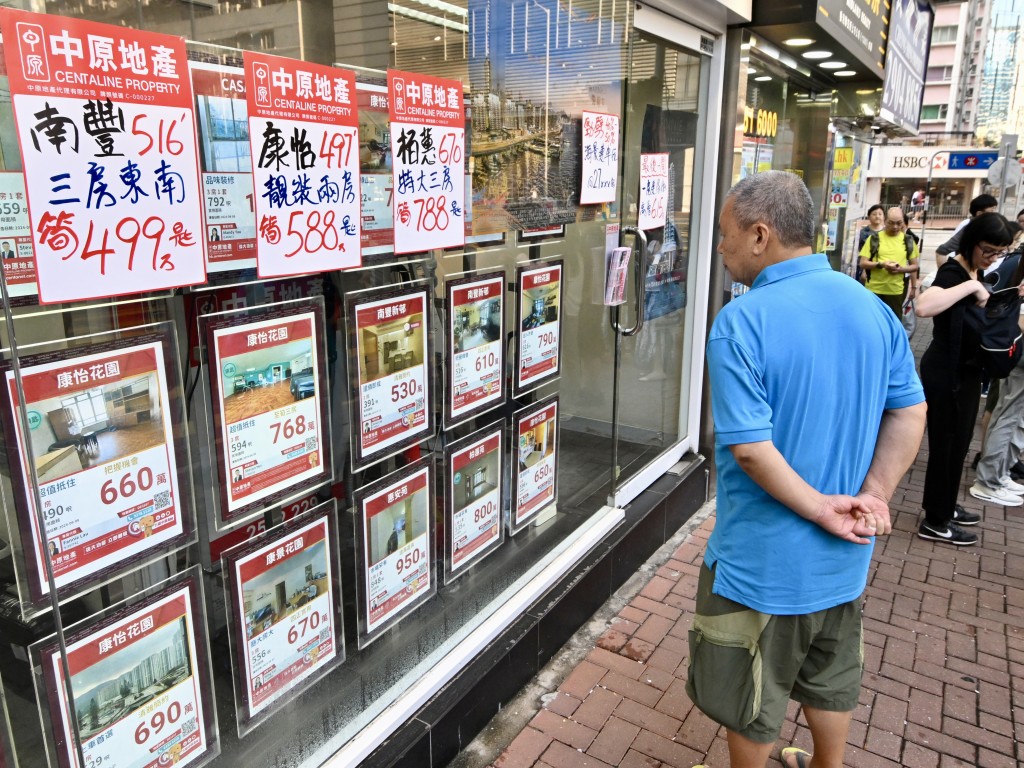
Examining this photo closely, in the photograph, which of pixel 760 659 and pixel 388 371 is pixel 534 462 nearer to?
pixel 388 371

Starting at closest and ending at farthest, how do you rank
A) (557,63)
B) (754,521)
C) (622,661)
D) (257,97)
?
(257,97) → (754,521) → (557,63) → (622,661)

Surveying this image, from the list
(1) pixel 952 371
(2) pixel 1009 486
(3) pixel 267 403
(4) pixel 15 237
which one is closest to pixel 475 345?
(3) pixel 267 403

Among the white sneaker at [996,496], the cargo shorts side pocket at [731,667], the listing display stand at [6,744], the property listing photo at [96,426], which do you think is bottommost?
the white sneaker at [996,496]

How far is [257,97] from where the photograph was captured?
5.82 feet

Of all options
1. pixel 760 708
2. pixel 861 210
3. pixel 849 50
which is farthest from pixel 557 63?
pixel 861 210

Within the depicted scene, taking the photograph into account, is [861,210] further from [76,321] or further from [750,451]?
[76,321]

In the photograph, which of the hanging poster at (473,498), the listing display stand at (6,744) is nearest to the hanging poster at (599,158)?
the hanging poster at (473,498)

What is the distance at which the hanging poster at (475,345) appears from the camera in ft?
9.02

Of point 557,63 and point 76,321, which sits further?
point 557,63

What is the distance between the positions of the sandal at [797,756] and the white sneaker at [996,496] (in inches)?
135

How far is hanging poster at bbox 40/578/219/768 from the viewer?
165cm

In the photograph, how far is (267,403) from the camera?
2.02m

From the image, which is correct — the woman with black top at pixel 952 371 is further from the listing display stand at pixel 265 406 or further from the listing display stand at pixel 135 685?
the listing display stand at pixel 135 685

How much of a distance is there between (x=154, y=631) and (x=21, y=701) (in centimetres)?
31
